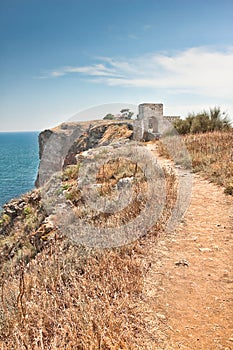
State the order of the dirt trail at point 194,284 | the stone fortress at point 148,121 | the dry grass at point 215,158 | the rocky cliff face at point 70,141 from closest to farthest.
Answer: the dirt trail at point 194,284
the dry grass at point 215,158
the stone fortress at point 148,121
the rocky cliff face at point 70,141

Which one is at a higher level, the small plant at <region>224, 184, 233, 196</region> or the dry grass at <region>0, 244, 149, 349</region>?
the small plant at <region>224, 184, 233, 196</region>

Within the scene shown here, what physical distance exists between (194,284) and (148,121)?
21.1 meters

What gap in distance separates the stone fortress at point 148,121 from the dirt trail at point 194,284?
57.4 ft

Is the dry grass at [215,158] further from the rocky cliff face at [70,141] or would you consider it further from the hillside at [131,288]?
the rocky cliff face at [70,141]

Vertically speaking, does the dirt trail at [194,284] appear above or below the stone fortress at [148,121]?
below

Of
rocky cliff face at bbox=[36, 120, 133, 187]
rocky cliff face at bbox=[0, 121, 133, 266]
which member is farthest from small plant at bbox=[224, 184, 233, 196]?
rocky cliff face at bbox=[36, 120, 133, 187]

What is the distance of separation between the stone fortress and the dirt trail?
17.5 metres

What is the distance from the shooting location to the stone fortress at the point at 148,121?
2242 centimetres

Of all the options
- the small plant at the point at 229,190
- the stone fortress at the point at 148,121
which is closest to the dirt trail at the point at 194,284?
the small plant at the point at 229,190

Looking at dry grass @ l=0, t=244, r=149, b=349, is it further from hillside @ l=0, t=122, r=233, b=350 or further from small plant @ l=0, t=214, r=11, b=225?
small plant @ l=0, t=214, r=11, b=225

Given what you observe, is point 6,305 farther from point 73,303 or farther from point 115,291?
point 115,291

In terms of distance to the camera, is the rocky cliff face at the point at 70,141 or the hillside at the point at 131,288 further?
the rocky cliff face at the point at 70,141

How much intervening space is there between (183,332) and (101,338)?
0.77 metres

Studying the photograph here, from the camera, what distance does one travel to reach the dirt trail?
2.46 m
